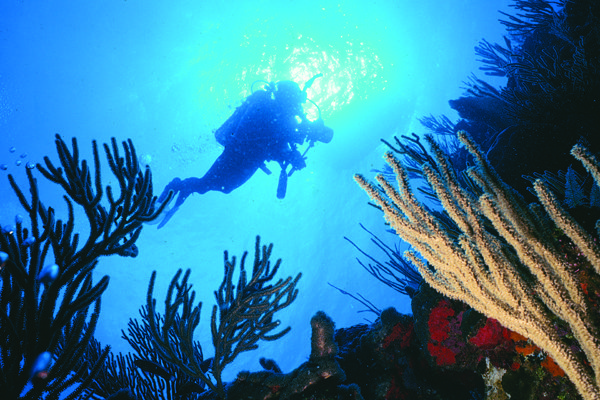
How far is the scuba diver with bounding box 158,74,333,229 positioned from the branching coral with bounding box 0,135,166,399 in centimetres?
647

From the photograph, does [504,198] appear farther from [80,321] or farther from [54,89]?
[54,89]

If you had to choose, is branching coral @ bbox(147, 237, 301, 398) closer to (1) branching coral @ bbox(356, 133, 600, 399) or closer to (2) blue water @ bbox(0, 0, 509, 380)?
(1) branching coral @ bbox(356, 133, 600, 399)

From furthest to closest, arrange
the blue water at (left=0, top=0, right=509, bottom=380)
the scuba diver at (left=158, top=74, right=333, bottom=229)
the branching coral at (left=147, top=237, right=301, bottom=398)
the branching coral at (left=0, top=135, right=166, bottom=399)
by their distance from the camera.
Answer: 1. the blue water at (left=0, top=0, right=509, bottom=380)
2. the scuba diver at (left=158, top=74, right=333, bottom=229)
3. the branching coral at (left=147, top=237, right=301, bottom=398)
4. the branching coral at (left=0, top=135, right=166, bottom=399)

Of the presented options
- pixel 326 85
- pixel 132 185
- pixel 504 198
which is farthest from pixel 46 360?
pixel 326 85

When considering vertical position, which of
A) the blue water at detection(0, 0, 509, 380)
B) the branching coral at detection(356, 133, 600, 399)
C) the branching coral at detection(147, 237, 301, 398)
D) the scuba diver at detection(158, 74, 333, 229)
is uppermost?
the blue water at detection(0, 0, 509, 380)

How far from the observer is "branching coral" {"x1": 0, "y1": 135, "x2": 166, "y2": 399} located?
2363 mm

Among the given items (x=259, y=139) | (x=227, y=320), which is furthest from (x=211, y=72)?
(x=227, y=320)

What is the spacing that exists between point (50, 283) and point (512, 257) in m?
3.65

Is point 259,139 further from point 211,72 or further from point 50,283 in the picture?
point 211,72

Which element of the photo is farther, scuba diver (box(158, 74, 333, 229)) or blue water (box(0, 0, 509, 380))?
blue water (box(0, 0, 509, 380))

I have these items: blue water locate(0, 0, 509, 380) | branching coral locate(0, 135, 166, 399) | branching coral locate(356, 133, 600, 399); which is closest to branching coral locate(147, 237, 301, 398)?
branching coral locate(0, 135, 166, 399)

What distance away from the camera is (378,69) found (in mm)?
18641

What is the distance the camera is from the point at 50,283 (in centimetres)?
262

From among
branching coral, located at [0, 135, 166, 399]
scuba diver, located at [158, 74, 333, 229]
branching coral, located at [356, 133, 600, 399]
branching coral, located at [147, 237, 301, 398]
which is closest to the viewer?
branching coral, located at [356, 133, 600, 399]
